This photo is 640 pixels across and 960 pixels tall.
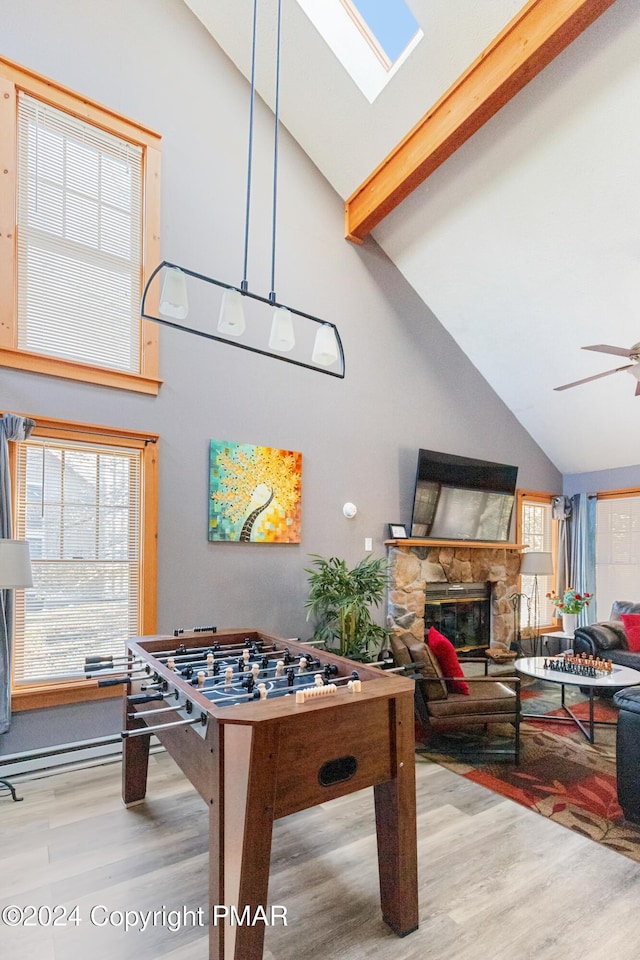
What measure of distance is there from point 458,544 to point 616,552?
8.16 feet

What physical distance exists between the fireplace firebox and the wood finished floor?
8.28ft

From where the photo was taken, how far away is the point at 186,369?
393cm

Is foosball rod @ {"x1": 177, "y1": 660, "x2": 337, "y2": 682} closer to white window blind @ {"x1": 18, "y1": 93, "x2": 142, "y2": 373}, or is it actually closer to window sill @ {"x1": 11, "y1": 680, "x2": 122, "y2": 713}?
window sill @ {"x1": 11, "y1": 680, "x2": 122, "y2": 713}

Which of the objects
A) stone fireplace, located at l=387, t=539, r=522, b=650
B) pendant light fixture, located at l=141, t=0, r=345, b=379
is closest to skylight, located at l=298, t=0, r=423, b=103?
pendant light fixture, located at l=141, t=0, r=345, b=379

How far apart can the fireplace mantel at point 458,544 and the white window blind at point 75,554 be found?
251 centimetres

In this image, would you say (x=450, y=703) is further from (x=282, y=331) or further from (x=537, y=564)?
(x=537, y=564)

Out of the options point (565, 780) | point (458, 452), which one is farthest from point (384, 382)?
point (565, 780)

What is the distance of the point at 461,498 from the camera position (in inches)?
220

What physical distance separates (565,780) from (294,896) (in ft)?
6.03

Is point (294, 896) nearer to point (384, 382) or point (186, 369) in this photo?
point (186, 369)

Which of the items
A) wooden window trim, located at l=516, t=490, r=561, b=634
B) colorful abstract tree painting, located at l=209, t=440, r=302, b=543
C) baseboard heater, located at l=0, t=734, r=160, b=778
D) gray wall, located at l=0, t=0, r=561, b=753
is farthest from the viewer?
wooden window trim, located at l=516, t=490, r=561, b=634

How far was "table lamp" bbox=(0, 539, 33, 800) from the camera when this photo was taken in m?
2.65

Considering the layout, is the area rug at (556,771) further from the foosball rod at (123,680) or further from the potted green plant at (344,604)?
the foosball rod at (123,680)

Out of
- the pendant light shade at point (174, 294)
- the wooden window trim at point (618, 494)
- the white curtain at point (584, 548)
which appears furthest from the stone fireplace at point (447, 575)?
the pendant light shade at point (174, 294)
